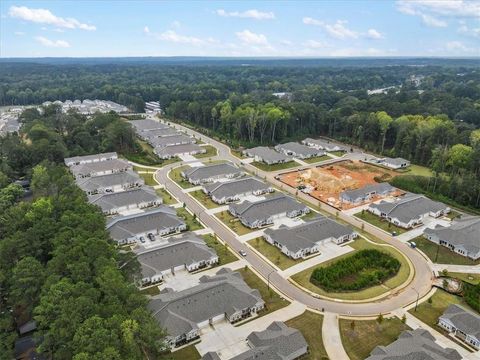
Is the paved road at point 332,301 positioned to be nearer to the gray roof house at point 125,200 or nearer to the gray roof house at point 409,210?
the gray roof house at point 409,210

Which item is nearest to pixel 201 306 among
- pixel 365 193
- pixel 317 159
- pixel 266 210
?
pixel 266 210

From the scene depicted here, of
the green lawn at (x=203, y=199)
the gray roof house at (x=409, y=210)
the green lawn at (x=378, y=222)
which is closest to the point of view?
the green lawn at (x=378, y=222)

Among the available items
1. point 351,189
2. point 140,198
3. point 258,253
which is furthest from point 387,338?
point 140,198

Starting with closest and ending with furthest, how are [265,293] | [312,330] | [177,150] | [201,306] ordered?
[312,330]
[201,306]
[265,293]
[177,150]

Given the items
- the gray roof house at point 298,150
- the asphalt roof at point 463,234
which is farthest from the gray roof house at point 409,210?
the gray roof house at point 298,150

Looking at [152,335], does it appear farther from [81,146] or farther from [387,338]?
[81,146]

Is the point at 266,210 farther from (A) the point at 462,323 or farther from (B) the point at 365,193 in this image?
(A) the point at 462,323

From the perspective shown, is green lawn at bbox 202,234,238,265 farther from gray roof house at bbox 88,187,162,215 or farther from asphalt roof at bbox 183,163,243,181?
asphalt roof at bbox 183,163,243,181
